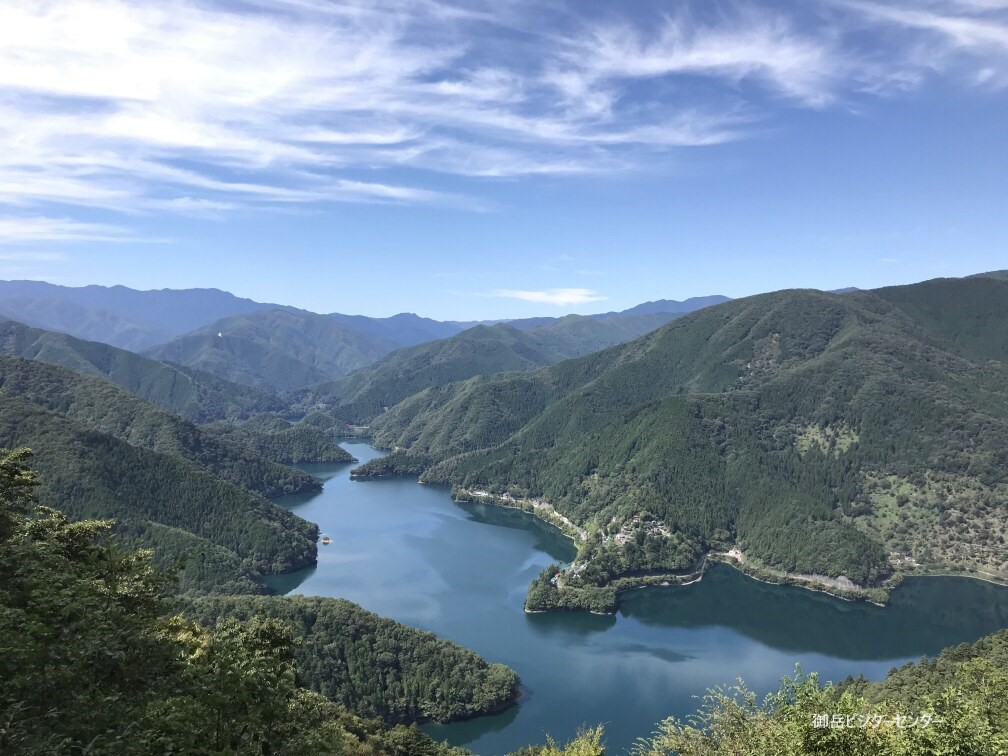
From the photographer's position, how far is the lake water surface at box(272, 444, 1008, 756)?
252ft

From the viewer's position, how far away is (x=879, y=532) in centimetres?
14150

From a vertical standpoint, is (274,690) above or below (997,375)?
below

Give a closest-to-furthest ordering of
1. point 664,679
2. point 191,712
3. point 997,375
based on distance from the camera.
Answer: point 191,712 → point 664,679 → point 997,375

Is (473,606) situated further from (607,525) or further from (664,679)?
(607,525)

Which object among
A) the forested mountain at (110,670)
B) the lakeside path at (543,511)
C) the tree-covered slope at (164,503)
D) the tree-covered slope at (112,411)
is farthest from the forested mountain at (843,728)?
the tree-covered slope at (112,411)

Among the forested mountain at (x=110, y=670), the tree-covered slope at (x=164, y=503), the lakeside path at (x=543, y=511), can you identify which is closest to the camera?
the forested mountain at (x=110, y=670)

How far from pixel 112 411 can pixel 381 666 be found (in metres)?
147

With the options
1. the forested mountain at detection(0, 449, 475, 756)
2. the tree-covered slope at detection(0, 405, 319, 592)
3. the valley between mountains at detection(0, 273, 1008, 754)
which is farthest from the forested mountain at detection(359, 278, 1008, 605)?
the forested mountain at detection(0, 449, 475, 756)

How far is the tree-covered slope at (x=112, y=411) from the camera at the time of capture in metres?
174

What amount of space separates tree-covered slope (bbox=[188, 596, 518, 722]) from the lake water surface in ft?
9.00

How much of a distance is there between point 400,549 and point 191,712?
134831 mm

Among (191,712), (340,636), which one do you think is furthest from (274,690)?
(340,636)

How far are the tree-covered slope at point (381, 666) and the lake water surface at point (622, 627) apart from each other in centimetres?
274

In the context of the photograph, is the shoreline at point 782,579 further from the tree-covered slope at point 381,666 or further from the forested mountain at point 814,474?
the tree-covered slope at point 381,666
